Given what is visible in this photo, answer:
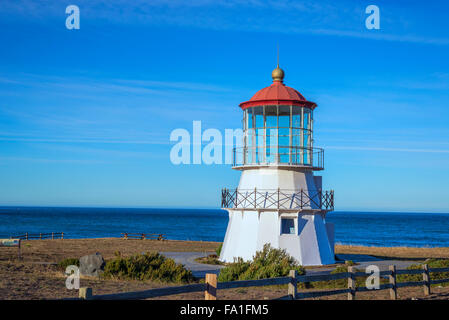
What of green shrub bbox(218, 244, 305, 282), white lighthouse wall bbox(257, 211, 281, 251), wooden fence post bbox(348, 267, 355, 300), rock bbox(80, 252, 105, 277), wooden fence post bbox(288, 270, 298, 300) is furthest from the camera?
white lighthouse wall bbox(257, 211, 281, 251)

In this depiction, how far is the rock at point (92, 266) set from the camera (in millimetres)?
17547

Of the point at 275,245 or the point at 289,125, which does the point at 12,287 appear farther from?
the point at 289,125

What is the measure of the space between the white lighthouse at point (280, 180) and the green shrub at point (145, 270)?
650 centimetres

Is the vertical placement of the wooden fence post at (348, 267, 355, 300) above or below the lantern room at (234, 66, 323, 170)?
below

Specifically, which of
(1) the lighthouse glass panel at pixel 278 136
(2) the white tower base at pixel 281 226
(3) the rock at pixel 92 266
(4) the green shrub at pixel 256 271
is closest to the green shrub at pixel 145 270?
(3) the rock at pixel 92 266

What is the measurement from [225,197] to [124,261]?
29.0 ft

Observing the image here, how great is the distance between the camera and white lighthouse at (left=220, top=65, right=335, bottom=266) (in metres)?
23.7

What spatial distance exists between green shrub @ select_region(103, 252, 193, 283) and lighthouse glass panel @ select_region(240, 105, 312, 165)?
8001mm

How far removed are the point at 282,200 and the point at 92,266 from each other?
10.0 m

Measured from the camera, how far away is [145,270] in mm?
17734

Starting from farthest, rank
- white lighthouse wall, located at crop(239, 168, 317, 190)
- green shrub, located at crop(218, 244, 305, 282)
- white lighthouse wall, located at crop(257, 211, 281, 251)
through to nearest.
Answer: white lighthouse wall, located at crop(239, 168, 317, 190)
white lighthouse wall, located at crop(257, 211, 281, 251)
green shrub, located at crop(218, 244, 305, 282)

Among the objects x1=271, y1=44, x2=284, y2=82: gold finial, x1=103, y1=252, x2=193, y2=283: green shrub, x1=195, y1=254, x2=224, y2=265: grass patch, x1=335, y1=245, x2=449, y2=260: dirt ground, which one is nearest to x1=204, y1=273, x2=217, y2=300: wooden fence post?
x1=103, y1=252, x2=193, y2=283: green shrub

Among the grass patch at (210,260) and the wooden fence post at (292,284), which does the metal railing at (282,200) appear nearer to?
the grass patch at (210,260)

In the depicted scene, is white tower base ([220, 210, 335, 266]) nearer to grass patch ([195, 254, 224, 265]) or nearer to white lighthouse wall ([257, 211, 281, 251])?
white lighthouse wall ([257, 211, 281, 251])
